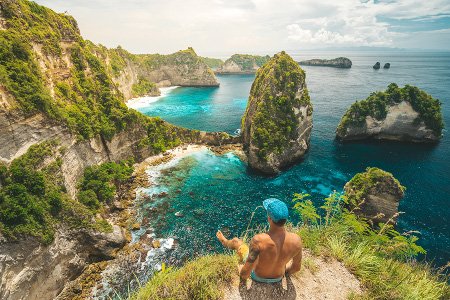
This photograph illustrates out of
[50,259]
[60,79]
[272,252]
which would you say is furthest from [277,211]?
[60,79]

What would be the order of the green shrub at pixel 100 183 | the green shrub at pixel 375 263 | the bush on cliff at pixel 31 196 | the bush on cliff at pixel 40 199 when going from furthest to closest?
1. the green shrub at pixel 100 183
2. the bush on cliff at pixel 40 199
3. the bush on cliff at pixel 31 196
4. the green shrub at pixel 375 263

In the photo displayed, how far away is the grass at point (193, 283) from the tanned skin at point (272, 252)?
2.54 feet

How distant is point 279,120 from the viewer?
44.1 m

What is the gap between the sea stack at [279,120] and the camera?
41972 millimetres

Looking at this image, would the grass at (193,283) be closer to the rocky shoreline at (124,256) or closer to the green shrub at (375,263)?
the green shrub at (375,263)

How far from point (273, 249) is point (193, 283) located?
2.55 meters

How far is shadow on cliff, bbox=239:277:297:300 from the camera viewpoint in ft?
22.2

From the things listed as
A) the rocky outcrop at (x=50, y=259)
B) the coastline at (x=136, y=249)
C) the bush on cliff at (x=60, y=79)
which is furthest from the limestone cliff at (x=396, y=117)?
the rocky outcrop at (x=50, y=259)

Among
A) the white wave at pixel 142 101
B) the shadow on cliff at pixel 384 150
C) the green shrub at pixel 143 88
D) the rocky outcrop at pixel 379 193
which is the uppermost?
the green shrub at pixel 143 88

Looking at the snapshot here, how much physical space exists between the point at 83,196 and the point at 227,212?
17602 millimetres

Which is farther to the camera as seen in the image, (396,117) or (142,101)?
(142,101)

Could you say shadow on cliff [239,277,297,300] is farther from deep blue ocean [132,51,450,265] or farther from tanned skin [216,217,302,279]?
deep blue ocean [132,51,450,265]

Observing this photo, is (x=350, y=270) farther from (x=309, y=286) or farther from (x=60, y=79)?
(x=60, y=79)

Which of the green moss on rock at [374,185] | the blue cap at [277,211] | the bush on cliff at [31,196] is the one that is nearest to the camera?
the blue cap at [277,211]
